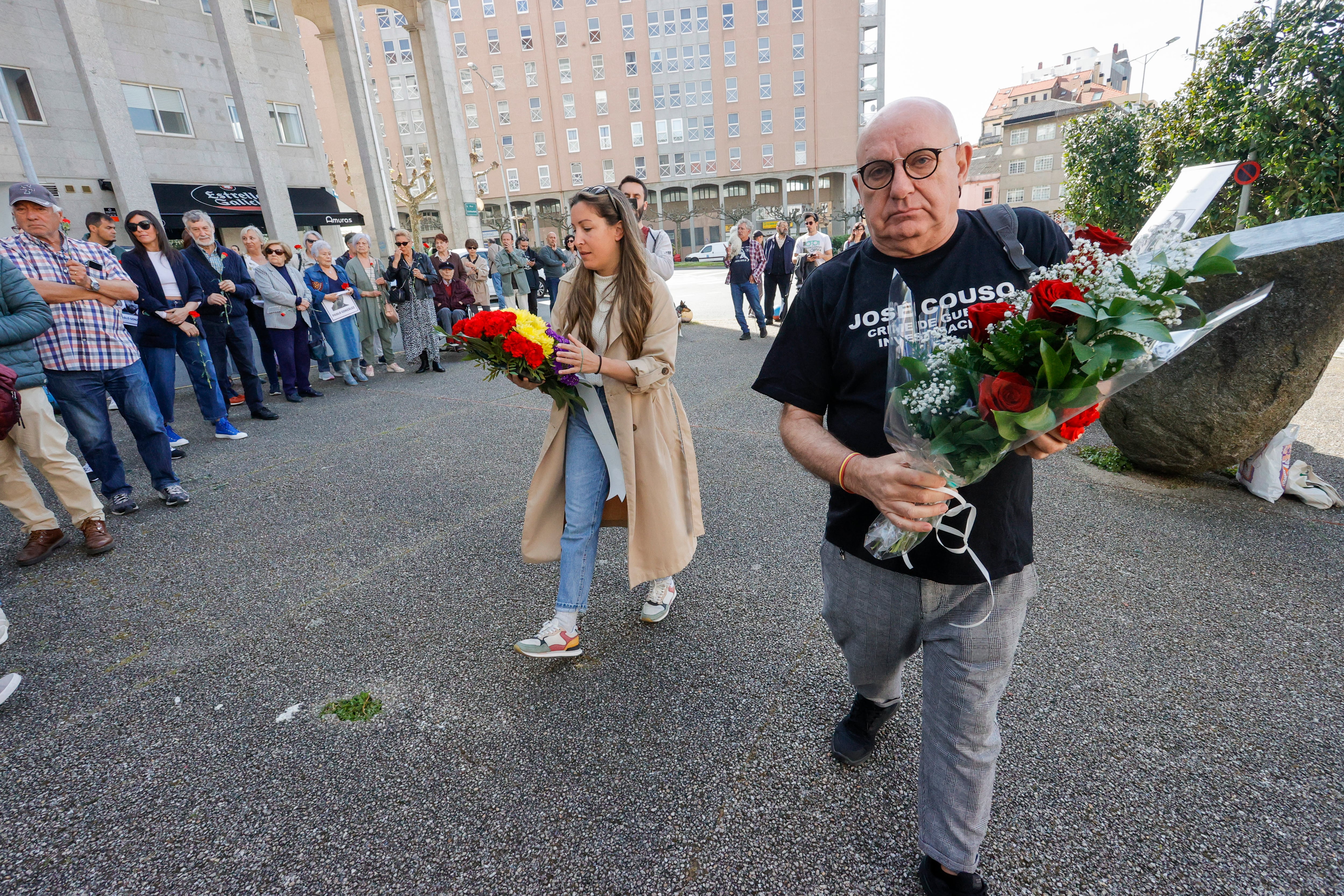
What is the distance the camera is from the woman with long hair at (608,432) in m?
2.85

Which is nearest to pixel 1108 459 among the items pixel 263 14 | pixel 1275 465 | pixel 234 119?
pixel 1275 465

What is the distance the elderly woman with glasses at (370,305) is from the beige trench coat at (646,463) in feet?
27.2

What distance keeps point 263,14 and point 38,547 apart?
25534mm

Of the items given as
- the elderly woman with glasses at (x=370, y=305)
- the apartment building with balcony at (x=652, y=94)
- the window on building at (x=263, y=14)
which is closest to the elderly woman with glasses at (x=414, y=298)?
the elderly woman with glasses at (x=370, y=305)

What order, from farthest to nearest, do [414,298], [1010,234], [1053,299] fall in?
[414,298], [1010,234], [1053,299]

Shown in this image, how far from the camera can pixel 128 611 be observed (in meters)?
3.63

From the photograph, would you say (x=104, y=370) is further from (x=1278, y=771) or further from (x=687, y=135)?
(x=687, y=135)

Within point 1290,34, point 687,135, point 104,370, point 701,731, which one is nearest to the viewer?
point 701,731

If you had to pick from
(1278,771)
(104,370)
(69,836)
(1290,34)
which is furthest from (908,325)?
(1290,34)

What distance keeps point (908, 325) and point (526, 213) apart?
67649 millimetres

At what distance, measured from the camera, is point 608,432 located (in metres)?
2.96

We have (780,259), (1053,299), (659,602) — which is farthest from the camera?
(780,259)

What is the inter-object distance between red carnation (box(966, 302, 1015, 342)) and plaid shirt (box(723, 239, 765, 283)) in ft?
33.9

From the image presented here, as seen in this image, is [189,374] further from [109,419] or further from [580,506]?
[580,506]
